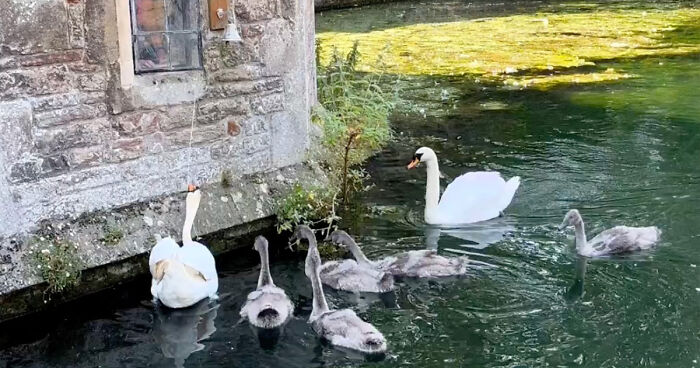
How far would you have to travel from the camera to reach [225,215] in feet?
23.4

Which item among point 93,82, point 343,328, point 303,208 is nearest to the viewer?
point 343,328

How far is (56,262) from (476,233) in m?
3.54

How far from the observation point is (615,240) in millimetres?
7043

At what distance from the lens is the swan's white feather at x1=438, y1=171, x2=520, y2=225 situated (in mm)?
8102

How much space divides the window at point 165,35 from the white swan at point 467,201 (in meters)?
2.48

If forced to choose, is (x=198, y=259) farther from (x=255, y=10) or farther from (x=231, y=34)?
(x=255, y=10)

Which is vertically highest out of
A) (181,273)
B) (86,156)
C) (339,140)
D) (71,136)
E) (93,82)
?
(93,82)

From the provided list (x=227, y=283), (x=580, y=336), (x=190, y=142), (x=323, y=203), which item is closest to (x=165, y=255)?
(x=227, y=283)

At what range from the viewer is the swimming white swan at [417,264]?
673 centimetres

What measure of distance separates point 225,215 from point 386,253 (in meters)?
1.32

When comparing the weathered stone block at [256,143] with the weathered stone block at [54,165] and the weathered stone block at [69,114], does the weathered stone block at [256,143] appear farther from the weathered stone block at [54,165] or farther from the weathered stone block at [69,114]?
the weathered stone block at [54,165]

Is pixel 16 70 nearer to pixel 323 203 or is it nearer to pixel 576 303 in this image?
pixel 323 203

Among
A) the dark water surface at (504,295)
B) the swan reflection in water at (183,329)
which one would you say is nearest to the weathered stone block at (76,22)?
the dark water surface at (504,295)

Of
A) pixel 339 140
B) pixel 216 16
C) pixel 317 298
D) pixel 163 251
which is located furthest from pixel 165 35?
pixel 339 140
